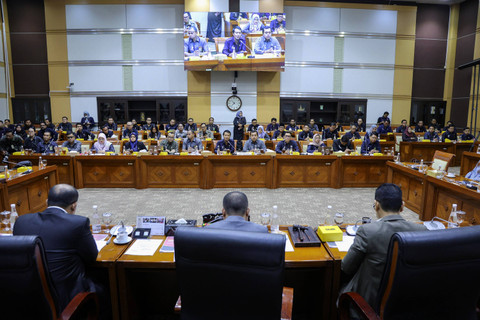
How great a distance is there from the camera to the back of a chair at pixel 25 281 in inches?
56.1

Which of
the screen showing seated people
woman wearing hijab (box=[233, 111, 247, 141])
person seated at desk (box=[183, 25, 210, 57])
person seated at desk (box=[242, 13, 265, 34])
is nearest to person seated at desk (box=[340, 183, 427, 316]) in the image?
woman wearing hijab (box=[233, 111, 247, 141])

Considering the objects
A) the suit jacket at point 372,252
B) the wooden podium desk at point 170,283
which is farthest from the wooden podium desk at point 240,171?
the suit jacket at point 372,252

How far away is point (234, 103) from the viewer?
1317 cm

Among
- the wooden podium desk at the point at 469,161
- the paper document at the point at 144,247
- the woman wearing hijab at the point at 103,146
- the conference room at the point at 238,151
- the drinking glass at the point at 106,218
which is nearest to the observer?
the conference room at the point at 238,151

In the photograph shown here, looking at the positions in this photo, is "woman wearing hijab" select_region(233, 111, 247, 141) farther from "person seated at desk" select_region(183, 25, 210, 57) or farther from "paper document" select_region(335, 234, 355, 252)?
"paper document" select_region(335, 234, 355, 252)

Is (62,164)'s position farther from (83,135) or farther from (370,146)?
(370,146)

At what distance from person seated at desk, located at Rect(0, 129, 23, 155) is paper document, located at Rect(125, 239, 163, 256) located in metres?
6.85

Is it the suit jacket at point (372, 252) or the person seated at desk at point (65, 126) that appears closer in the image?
the suit jacket at point (372, 252)

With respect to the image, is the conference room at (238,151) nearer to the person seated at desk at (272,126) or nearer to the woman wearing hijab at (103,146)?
the woman wearing hijab at (103,146)

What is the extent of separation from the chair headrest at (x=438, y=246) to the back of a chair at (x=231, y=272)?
55 centimetres

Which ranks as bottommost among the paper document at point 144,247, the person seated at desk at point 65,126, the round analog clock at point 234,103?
the paper document at point 144,247

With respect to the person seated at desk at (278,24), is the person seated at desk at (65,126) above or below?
below

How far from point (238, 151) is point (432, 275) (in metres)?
6.20

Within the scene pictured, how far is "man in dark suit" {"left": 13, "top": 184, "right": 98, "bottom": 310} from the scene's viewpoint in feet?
6.27
